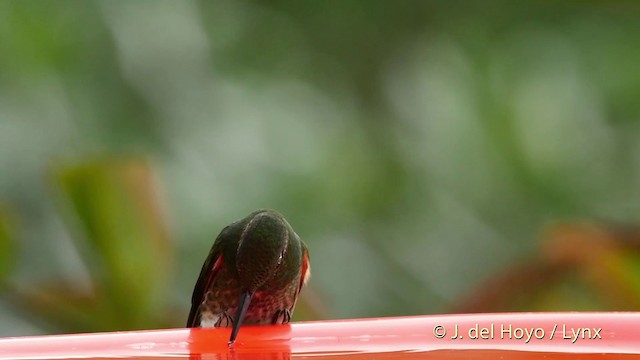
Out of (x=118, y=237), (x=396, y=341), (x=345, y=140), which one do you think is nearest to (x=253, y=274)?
(x=118, y=237)

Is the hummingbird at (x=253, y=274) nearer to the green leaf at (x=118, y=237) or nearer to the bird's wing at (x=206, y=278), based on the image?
the bird's wing at (x=206, y=278)

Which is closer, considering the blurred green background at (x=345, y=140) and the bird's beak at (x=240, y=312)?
the bird's beak at (x=240, y=312)

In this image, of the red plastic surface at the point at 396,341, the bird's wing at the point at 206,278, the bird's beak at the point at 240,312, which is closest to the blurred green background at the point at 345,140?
the bird's wing at the point at 206,278

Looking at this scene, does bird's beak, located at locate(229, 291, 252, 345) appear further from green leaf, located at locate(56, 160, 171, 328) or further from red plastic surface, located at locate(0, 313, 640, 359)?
green leaf, located at locate(56, 160, 171, 328)

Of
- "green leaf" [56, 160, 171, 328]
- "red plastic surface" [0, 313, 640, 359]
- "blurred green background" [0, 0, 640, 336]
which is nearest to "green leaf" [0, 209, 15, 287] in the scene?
"blurred green background" [0, 0, 640, 336]

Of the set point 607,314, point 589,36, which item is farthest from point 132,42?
point 607,314

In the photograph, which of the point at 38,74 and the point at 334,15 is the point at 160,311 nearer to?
the point at 38,74
